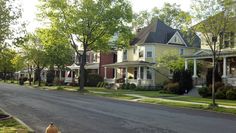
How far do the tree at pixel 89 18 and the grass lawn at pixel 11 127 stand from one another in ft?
114

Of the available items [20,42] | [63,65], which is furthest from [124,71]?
[20,42]

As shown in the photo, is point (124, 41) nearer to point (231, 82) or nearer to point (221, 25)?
point (231, 82)

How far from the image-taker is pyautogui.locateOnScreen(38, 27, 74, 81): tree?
171 ft

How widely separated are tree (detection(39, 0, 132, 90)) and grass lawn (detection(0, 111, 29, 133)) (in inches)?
1369

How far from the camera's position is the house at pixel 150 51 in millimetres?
56281

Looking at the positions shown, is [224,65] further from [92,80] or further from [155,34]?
[92,80]

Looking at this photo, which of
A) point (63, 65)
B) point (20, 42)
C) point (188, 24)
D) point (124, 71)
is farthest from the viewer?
point (63, 65)

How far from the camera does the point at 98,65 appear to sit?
A: 72.2 meters

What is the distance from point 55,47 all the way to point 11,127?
48.8 meters

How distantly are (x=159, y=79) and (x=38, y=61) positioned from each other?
83.9 ft

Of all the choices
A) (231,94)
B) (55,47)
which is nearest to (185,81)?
(231,94)

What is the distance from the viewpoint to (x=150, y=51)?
57.0 metres

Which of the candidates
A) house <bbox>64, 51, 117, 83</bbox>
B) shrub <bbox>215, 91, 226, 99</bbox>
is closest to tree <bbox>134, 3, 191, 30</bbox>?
house <bbox>64, 51, 117, 83</bbox>

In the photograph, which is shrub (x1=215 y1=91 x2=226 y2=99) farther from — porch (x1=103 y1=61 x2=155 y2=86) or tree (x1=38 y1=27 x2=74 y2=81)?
tree (x1=38 y1=27 x2=74 y2=81)
